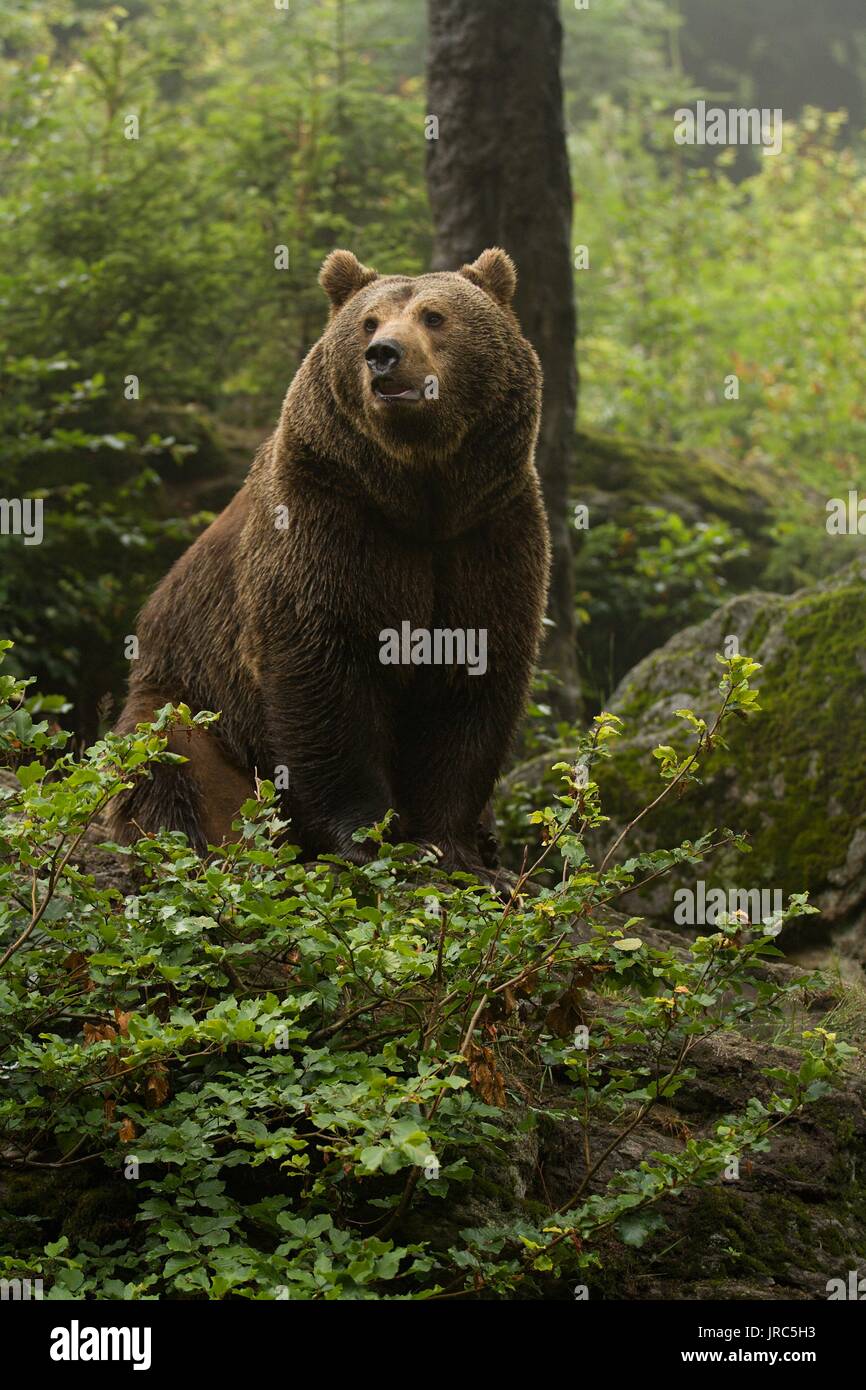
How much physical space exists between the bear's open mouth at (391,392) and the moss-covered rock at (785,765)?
2.45 meters

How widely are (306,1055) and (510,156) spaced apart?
22.3 ft

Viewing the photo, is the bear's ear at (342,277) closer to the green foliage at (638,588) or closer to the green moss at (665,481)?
the green foliage at (638,588)

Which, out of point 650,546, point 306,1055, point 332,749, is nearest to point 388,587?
point 332,749

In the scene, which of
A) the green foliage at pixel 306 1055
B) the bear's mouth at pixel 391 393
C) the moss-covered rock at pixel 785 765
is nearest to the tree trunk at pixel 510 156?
the moss-covered rock at pixel 785 765

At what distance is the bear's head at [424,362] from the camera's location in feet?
16.8

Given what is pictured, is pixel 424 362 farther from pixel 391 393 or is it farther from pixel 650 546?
pixel 650 546

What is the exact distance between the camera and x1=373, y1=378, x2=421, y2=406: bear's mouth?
5.08m

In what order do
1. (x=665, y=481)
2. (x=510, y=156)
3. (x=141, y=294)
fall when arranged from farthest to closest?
(x=665, y=481)
(x=141, y=294)
(x=510, y=156)

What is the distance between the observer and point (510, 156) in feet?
29.4

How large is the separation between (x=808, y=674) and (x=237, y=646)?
273cm

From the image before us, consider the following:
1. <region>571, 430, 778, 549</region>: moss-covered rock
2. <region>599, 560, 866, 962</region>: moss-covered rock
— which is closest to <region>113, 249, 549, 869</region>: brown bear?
<region>599, 560, 866, 962</region>: moss-covered rock

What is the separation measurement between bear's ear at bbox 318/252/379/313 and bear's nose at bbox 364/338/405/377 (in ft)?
2.67

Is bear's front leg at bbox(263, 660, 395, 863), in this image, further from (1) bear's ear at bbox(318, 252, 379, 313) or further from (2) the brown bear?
(1) bear's ear at bbox(318, 252, 379, 313)
